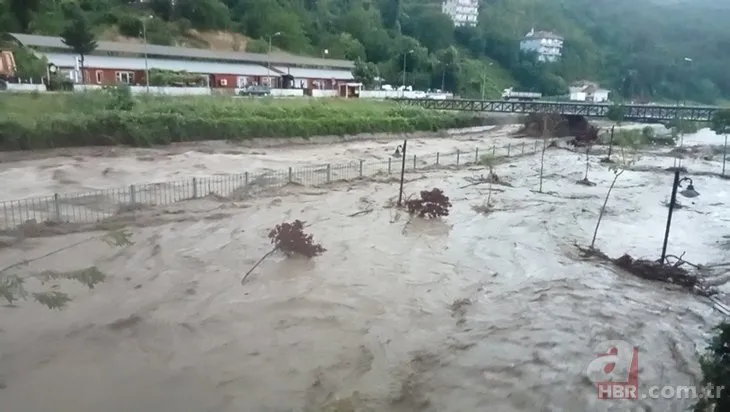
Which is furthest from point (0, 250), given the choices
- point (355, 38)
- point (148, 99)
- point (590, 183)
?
point (355, 38)

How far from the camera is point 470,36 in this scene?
4594 inches

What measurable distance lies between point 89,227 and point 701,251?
757 inches

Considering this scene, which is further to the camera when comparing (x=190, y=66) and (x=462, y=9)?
(x=462, y=9)

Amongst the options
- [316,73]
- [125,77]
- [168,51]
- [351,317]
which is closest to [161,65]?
[168,51]

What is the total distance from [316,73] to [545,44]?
8078 cm

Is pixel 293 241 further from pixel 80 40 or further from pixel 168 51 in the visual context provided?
pixel 168 51

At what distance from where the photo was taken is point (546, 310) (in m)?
12.9

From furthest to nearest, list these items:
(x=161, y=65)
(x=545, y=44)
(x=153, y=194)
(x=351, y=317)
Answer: (x=545, y=44)
(x=161, y=65)
(x=153, y=194)
(x=351, y=317)

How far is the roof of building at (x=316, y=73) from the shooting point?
61.9 m

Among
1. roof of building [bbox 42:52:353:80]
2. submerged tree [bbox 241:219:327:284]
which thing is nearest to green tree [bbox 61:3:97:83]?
roof of building [bbox 42:52:353:80]

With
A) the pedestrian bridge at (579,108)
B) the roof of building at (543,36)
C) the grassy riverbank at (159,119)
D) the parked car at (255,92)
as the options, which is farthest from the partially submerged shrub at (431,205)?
the roof of building at (543,36)

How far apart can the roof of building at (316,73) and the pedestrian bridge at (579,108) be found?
979cm

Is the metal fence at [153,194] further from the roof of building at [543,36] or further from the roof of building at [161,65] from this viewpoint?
the roof of building at [543,36]

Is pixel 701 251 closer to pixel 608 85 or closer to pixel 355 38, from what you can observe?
pixel 355 38
